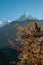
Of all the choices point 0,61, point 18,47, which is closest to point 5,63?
point 0,61

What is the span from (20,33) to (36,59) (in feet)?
3.37

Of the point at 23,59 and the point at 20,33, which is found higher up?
the point at 20,33

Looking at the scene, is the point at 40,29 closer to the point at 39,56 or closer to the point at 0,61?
the point at 39,56

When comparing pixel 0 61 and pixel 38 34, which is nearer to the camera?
pixel 38 34

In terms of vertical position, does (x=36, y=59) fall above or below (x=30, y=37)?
below

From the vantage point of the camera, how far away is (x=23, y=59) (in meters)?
7.57

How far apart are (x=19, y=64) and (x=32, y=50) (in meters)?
0.73

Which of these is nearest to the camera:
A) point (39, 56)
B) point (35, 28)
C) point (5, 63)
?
point (39, 56)

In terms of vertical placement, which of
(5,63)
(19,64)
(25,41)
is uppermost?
(25,41)

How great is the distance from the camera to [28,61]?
24.3 ft

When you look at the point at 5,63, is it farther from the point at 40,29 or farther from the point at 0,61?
the point at 40,29

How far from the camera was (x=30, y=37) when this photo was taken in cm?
754

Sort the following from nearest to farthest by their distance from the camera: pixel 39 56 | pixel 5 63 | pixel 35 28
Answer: pixel 39 56, pixel 35 28, pixel 5 63

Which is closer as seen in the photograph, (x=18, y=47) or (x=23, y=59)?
(x=23, y=59)
